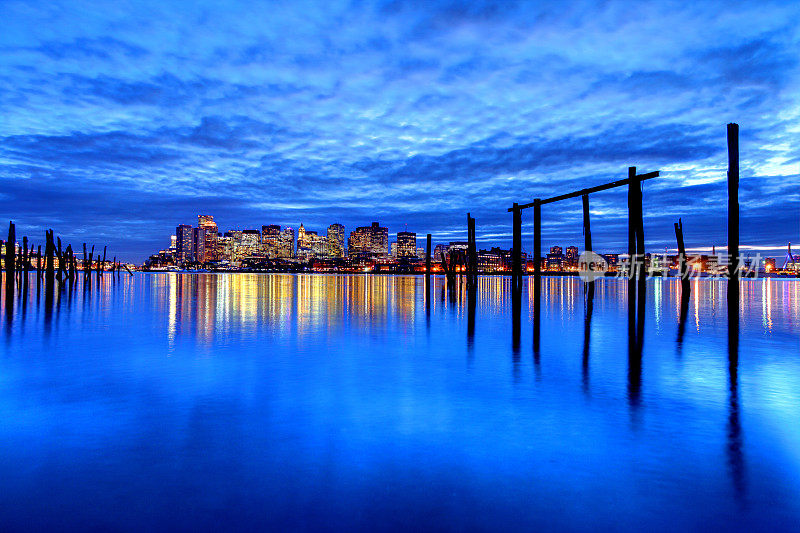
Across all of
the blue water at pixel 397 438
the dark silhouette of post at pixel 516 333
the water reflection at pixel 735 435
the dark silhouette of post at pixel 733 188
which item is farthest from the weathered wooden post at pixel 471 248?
the water reflection at pixel 735 435

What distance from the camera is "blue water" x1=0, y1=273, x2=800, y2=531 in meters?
4.05

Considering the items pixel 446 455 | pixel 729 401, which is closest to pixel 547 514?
pixel 446 455

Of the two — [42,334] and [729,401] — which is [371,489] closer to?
[729,401]

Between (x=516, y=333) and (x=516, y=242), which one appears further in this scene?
(x=516, y=242)

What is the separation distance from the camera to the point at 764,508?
4156 mm

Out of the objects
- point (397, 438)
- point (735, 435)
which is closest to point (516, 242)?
point (735, 435)

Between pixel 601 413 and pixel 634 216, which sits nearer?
pixel 601 413

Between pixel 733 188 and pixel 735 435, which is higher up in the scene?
pixel 733 188

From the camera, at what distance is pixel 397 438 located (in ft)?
19.2

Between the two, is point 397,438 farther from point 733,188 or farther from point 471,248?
point 471,248

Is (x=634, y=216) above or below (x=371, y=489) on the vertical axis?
above

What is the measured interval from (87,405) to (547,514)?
664 centimetres

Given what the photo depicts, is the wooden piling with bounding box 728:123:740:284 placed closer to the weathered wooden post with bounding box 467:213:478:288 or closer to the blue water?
the blue water

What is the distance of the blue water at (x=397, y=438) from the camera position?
4.05 metres
